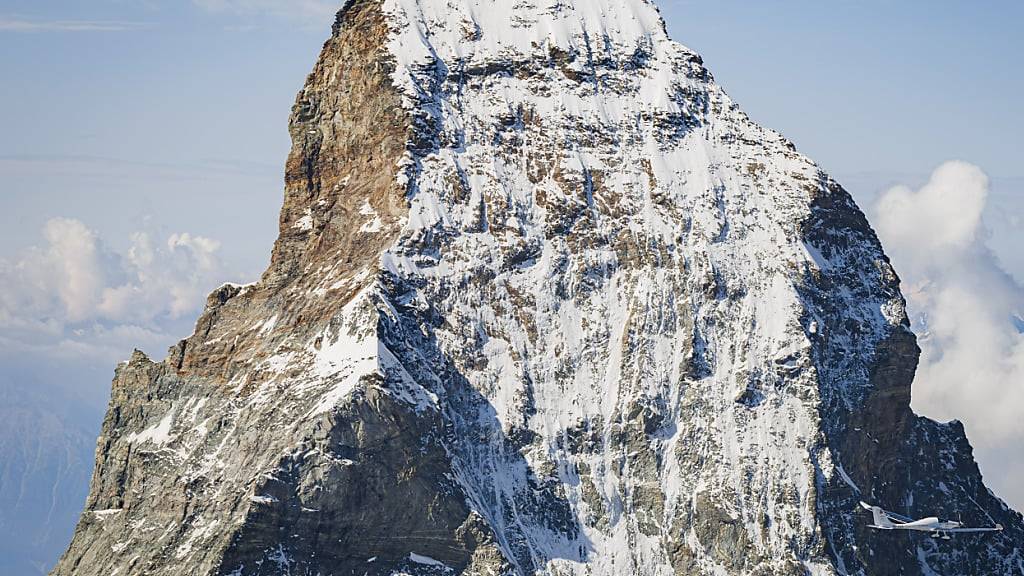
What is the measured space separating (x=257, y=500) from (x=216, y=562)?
28.6ft

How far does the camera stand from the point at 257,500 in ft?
656

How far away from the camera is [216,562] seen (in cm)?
19850
